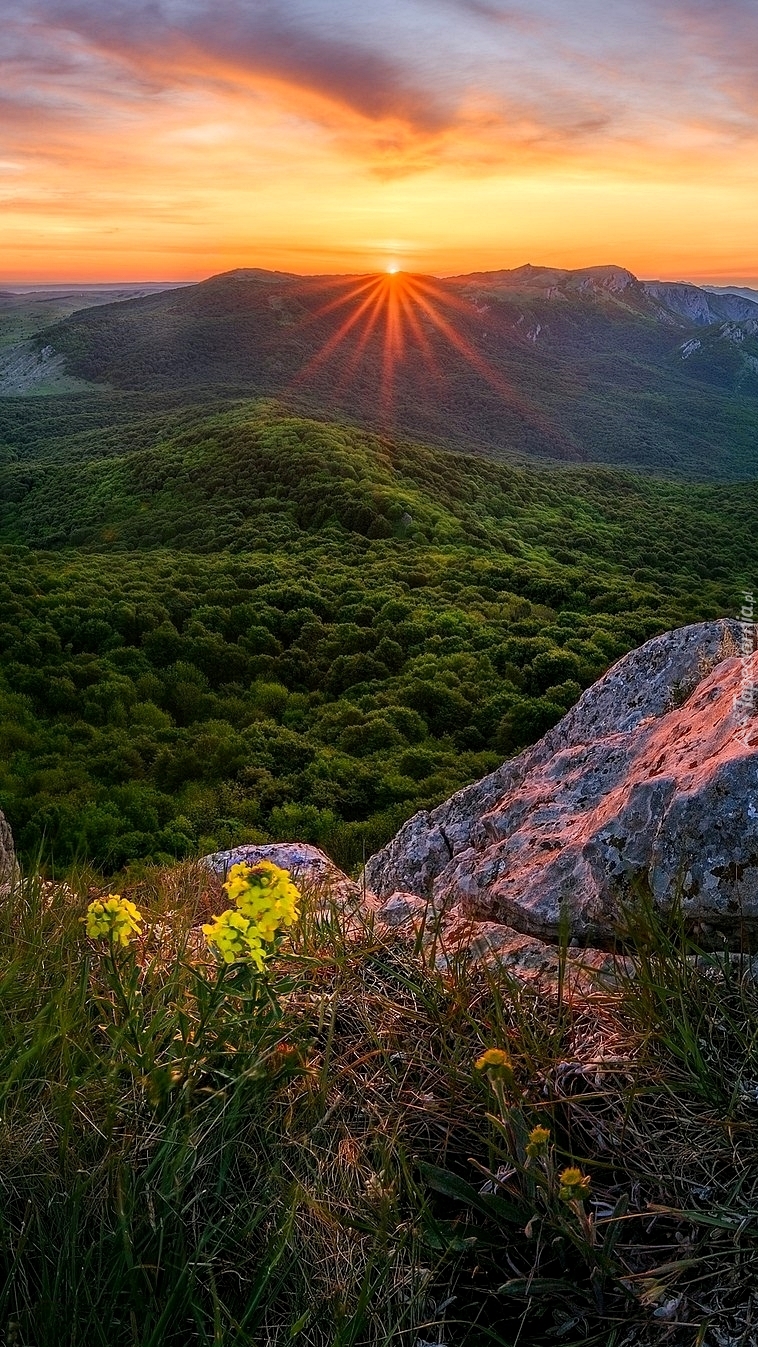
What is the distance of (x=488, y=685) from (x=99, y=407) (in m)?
123

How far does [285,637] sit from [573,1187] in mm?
25358

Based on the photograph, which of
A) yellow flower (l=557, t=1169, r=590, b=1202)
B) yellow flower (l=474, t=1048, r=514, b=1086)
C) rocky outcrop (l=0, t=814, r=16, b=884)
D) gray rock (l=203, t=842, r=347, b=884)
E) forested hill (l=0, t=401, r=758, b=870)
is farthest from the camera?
forested hill (l=0, t=401, r=758, b=870)

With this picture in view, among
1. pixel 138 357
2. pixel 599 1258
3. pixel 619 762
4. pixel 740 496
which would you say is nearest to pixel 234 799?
pixel 619 762

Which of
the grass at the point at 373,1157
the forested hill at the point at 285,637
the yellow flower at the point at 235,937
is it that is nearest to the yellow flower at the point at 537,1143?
the grass at the point at 373,1157

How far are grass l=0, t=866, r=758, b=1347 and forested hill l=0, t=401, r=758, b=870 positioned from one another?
125 cm

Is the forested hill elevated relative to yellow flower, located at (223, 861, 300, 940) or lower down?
lower down

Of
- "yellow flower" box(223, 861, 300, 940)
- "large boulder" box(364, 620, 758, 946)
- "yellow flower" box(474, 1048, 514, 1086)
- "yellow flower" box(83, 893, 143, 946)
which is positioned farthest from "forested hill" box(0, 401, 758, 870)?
"large boulder" box(364, 620, 758, 946)

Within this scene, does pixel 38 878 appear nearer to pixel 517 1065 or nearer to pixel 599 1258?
pixel 517 1065

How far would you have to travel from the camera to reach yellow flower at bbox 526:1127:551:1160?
188cm

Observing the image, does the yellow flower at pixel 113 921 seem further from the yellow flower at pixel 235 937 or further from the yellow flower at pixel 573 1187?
the yellow flower at pixel 573 1187

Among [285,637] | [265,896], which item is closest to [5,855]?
[265,896]

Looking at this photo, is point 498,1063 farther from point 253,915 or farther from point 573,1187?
point 253,915

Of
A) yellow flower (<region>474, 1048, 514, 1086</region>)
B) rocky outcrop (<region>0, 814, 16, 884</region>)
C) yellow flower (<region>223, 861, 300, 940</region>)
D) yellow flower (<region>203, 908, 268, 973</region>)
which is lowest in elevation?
rocky outcrop (<region>0, 814, 16, 884</region>)

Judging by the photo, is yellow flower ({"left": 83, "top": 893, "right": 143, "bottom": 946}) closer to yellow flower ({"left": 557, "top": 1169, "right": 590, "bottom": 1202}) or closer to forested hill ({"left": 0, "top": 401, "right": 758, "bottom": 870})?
forested hill ({"left": 0, "top": 401, "right": 758, "bottom": 870})
